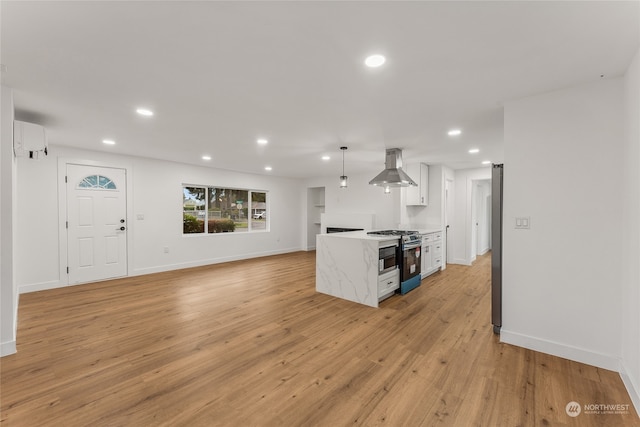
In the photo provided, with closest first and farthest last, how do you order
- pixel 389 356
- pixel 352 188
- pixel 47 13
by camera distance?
1. pixel 47 13
2. pixel 389 356
3. pixel 352 188

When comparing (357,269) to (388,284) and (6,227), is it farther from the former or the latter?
(6,227)

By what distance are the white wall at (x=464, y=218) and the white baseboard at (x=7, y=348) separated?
7472 millimetres

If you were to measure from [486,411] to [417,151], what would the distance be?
398 cm

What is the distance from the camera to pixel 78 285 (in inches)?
187

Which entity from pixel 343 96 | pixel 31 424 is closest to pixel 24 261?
pixel 31 424

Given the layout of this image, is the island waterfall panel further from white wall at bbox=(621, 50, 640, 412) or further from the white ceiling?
white wall at bbox=(621, 50, 640, 412)

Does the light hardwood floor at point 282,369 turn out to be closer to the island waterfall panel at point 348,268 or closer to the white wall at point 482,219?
the island waterfall panel at point 348,268

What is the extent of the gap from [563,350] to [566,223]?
1137 millimetres

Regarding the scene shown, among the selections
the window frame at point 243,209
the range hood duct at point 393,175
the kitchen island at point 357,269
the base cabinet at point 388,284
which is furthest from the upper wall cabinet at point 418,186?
the window frame at point 243,209

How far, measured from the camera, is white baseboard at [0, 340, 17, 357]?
2423mm

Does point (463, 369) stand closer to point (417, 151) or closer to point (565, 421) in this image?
point (565, 421)

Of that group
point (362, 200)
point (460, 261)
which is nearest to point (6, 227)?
point (362, 200)

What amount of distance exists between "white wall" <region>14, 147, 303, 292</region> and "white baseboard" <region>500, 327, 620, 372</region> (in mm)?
5854

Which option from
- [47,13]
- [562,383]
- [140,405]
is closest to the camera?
[47,13]
